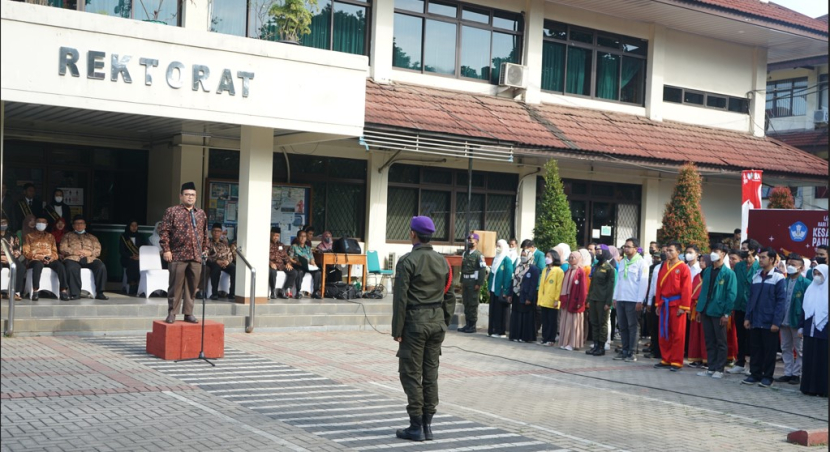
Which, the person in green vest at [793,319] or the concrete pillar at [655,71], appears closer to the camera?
the person in green vest at [793,319]

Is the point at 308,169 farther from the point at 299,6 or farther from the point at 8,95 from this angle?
the point at 8,95

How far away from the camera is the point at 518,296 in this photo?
53.2 ft

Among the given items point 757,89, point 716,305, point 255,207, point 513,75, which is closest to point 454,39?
point 513,75

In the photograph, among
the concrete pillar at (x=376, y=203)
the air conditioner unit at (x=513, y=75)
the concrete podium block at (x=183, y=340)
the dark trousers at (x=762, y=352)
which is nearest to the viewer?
the concrete podium block at (x=183, y=340)

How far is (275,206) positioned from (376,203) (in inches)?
94.0

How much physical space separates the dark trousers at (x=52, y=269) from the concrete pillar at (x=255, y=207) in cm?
300

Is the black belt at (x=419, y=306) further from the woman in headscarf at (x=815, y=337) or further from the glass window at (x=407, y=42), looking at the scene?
the glass window at (x=407, y=42)

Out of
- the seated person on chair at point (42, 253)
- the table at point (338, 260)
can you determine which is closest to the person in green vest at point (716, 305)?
the table at point (338, 260)

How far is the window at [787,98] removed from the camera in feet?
115

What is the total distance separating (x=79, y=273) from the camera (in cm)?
1455

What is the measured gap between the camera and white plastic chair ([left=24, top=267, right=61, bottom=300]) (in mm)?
14000

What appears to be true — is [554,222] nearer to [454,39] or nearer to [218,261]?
[454,39]

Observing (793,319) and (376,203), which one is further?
(376,203)

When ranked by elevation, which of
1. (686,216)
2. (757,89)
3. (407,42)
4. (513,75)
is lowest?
(686,216)
